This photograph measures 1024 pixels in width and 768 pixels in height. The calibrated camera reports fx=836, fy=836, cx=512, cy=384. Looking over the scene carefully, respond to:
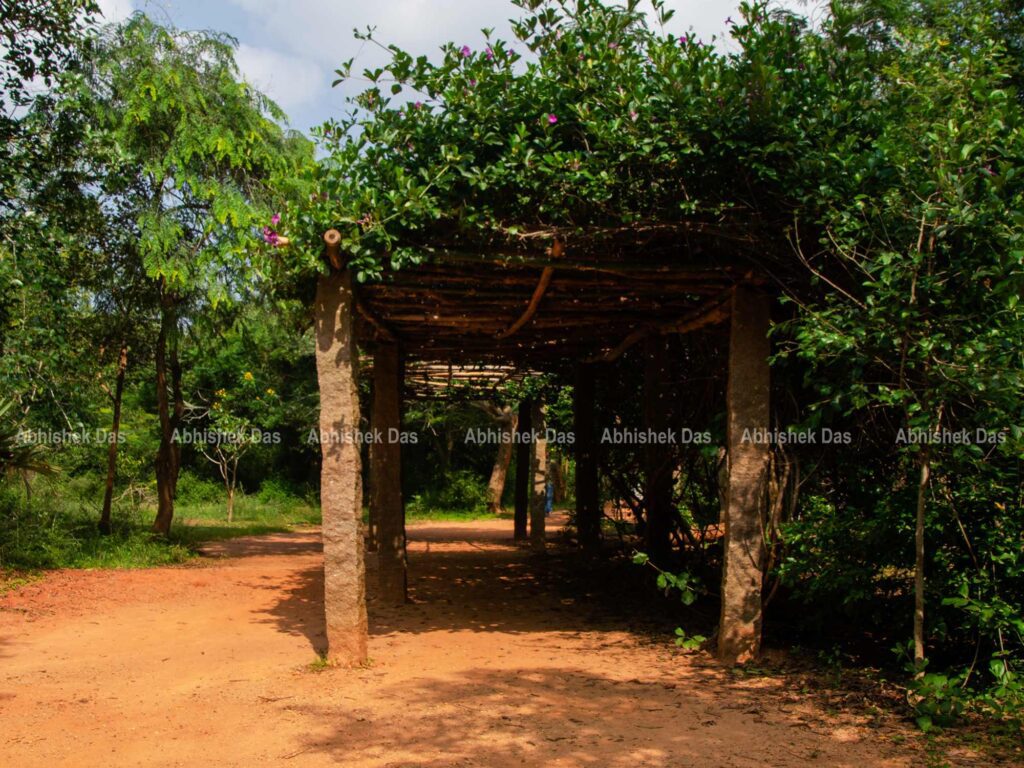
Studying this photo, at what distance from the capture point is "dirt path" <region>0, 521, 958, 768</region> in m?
3.84

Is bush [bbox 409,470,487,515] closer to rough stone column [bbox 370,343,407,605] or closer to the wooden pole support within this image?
rough stone column [bbox 370,343,407,605]

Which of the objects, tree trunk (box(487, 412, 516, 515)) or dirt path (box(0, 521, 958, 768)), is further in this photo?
tree trunk (box(487, 412, 516, 515))

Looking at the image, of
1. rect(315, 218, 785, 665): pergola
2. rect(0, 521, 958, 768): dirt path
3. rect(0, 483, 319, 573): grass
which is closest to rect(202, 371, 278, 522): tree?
rect(0, 483, 319, 573): grass

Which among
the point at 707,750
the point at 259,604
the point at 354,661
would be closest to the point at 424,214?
the point at 354,661

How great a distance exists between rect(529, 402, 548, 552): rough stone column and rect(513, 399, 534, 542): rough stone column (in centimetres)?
16

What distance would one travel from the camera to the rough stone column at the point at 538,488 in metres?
12.1

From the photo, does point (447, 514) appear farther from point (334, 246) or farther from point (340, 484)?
point (334, 246)

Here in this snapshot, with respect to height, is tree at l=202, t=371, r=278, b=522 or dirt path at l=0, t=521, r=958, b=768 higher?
tree at l=202, t=371, r=278, b=522

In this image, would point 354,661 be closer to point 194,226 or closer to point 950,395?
point 950,395

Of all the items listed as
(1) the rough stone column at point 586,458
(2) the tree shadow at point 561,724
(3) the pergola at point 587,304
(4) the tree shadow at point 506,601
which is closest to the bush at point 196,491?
(4) the tree shadow at point 506,601

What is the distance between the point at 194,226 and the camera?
1107cm

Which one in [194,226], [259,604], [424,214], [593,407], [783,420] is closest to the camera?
[424,214]

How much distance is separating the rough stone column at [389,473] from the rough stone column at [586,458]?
2818 millimetres

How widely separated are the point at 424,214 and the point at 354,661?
9.38 ft
